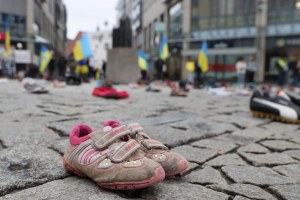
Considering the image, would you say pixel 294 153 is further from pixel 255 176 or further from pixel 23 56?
pixel 23 56

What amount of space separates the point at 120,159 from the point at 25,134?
157 centimetres

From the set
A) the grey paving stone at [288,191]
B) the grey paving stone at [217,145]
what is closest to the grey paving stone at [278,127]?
the grey paving stone at [217,145]

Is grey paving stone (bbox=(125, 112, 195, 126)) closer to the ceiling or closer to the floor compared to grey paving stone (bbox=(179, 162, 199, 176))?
closer to the ceiling

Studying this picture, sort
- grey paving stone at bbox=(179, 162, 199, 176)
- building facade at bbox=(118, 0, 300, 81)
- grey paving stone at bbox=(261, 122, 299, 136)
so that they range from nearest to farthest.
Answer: grey paving stone at bbox=(179, 162, 199, 176) → grey paving stone at bbox=(261, 122, 299, 136) → building facade at bbox=(118, 0, 300, 81)

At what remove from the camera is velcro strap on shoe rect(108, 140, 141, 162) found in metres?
1.68

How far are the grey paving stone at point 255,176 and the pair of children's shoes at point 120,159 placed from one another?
0.40 metres

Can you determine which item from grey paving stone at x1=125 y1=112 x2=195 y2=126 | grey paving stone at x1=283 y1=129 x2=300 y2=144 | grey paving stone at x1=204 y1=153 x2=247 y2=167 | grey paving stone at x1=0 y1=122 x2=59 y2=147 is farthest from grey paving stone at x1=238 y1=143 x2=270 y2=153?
grey paving stone at x1=0 y1=122 x2=59 y2=147

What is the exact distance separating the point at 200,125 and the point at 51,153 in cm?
199

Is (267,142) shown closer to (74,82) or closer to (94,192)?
(94,192)

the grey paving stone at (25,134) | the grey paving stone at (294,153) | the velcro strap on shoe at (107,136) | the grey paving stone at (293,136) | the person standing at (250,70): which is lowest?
the grey paving stone at (293,136)

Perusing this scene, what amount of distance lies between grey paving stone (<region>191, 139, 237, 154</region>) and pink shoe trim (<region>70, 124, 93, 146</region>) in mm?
1139

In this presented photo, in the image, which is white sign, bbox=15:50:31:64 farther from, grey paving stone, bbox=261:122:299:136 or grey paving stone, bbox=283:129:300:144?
grey paving stone, bbox=283:129:300:144

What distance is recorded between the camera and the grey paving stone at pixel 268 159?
2.43 metres

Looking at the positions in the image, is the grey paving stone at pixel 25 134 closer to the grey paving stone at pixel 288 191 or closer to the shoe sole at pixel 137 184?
the shoe sole at pixel 137 184
